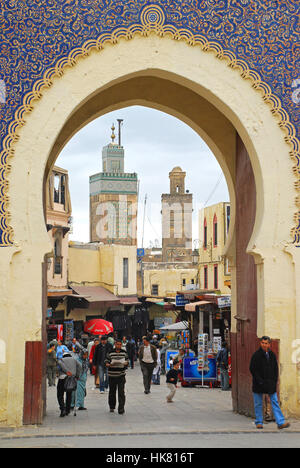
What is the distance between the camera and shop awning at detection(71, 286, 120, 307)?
30.0 meters

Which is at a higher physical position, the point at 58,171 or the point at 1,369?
the point at 58,171

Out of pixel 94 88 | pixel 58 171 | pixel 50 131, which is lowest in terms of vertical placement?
pixel 50 131

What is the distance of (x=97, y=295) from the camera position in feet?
103

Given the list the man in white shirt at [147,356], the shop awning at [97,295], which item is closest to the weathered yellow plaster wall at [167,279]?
the shop awning at [97,295]

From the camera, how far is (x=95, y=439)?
7.47m

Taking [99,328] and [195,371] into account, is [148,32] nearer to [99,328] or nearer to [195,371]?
[195,371]

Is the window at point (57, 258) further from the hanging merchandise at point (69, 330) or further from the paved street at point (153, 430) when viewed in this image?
the paved street at point (153, 430)

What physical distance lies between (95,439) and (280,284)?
2.95 metres

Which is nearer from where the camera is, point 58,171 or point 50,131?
point 50,131

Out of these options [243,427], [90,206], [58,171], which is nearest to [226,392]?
[243,427]

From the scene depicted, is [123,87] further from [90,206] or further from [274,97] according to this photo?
[90,206]

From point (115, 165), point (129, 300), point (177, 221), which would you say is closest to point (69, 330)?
point (129, 300)

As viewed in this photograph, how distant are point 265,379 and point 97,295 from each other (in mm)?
23865

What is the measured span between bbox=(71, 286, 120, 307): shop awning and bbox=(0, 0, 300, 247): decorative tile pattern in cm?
2047
